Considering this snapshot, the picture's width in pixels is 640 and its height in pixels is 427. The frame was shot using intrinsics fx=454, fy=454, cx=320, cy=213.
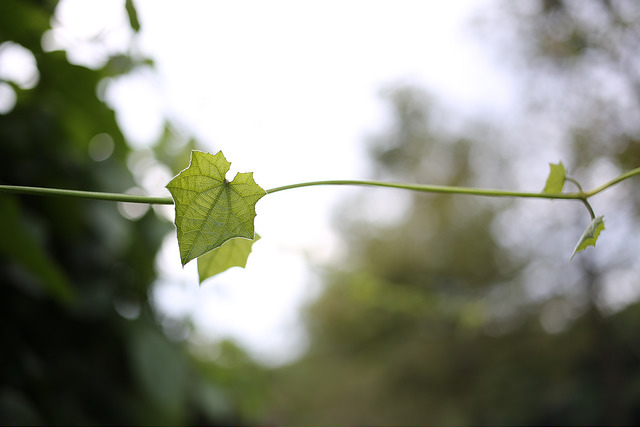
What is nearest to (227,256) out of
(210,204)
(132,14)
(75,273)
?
(210,204)

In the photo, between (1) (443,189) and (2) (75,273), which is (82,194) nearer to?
(1) (443,189)

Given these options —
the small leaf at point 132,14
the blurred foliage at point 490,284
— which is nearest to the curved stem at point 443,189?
the small leaf at point 132,14

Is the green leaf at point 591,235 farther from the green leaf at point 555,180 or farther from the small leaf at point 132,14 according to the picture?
the small leaf at point 132,14

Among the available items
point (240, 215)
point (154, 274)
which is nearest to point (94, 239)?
point (154, 274)

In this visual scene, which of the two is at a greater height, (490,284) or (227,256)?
(490,284)

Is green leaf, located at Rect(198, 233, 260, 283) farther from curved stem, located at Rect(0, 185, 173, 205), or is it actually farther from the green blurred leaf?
the green blurred leaf
